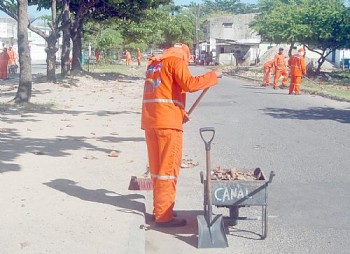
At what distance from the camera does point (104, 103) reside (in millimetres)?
21766

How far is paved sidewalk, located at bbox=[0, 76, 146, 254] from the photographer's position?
20.0 feet

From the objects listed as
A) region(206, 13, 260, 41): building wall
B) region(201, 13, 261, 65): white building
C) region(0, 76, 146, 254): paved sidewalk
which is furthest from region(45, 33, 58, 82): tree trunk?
region(206, 13, 260, 41): building wall

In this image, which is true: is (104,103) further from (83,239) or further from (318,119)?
(83,239)

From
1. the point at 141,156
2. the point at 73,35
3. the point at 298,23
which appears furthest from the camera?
the point at 298,23

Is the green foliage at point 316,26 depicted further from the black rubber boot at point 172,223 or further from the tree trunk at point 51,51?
the black rubber boot at point 172,223

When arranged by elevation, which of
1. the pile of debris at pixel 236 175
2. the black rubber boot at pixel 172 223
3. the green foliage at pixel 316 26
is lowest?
the black rubber boot at pixel 172 223

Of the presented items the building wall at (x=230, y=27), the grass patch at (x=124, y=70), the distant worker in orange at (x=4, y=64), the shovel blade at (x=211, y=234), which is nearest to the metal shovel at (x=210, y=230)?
the shovel blade at (x=211, y=234)

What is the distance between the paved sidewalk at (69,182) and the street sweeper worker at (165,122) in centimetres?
39

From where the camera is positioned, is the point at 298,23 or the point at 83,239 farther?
the point at 298,23

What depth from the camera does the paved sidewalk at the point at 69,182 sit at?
6.11 meters

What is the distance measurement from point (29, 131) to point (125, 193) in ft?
19.5

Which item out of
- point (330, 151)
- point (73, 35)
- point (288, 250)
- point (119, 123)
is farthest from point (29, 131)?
point (73, 35)

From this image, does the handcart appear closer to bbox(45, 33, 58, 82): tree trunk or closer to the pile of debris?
the pile of debris

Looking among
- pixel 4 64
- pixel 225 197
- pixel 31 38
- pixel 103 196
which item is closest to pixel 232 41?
pixel 31 38
